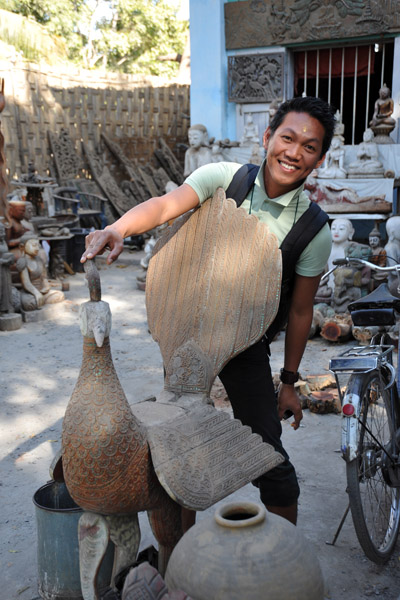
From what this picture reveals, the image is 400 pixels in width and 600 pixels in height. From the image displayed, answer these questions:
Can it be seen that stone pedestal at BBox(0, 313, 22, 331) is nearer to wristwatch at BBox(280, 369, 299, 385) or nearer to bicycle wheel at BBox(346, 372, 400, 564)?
bicycle wheel at BBox(346, 372, 400, 564)

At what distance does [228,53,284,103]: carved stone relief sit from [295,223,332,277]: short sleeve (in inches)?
322

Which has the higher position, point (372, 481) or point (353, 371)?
point (353, 371)

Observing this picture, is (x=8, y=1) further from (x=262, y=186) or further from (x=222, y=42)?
(x=262, y=186)

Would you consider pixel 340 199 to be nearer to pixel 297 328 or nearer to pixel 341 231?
pixel 341 231

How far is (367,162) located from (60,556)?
7.42m

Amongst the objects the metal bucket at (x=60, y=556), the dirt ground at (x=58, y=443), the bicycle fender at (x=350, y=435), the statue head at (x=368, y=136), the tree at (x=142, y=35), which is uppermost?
the tree at (x=142, y=35)

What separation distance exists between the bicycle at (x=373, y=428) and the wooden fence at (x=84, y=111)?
9575mm

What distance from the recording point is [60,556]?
2.09 m

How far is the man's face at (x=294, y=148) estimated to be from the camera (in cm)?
197

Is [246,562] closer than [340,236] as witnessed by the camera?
Yes

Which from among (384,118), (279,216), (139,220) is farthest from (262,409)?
(384,118)

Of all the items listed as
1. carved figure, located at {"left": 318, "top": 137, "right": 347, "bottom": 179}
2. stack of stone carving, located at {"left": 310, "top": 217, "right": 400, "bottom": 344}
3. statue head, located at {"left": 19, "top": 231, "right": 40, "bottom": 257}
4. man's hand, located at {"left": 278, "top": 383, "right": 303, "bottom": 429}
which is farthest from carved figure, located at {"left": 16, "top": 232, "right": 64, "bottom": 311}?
man's hand, located at {"left": 278, "top": 383, "right": 303, "bottom": 429}

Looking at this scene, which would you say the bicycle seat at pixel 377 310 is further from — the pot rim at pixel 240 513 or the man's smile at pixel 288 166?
the pot rim at pixel 240 513

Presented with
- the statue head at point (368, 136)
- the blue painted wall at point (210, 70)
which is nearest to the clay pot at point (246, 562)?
the statue head at point (368, 136)
